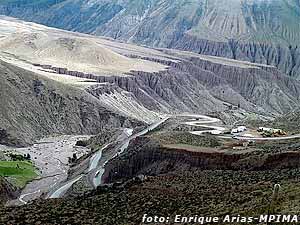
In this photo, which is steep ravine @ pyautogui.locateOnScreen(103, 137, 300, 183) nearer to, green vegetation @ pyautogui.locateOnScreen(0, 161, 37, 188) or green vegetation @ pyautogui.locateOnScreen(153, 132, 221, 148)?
green vegetation @ pyautogui.locateOnScreen(153, 132, 221, 148)

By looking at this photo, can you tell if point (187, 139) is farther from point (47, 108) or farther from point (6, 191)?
point (47, 108)

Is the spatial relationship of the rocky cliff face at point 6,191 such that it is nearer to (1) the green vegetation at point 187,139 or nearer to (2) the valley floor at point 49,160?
(2) the valley floor at point 49,160

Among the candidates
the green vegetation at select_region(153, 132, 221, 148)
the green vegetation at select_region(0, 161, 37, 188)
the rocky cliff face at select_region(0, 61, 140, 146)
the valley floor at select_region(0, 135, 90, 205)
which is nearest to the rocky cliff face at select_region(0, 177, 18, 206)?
the valley floor at select_region(0, 135, 90, 205)

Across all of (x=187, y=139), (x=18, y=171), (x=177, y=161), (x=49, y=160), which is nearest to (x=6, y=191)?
(x=18, y=171)

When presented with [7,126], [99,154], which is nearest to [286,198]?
[99,154]

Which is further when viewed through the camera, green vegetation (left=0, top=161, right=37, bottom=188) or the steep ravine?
green vegetation (left=0, top=161, right=37, bottom=188)

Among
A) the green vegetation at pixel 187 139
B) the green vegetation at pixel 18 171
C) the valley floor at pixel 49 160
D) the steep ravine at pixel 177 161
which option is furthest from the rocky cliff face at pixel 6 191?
the green vegetation at pixel 187 139
